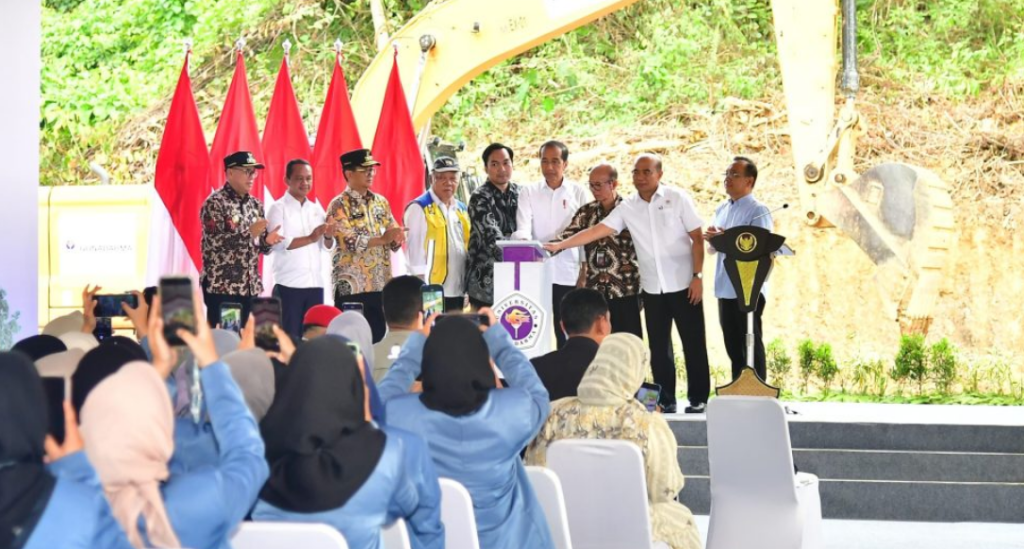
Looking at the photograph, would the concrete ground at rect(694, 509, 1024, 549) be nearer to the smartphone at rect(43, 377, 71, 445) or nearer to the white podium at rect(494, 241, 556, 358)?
the white podium at rect(494, 241, 556, 358)

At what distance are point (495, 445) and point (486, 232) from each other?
4219 mm

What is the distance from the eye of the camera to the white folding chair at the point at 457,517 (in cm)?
344

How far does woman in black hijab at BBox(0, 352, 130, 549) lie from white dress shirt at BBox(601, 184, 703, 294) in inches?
211

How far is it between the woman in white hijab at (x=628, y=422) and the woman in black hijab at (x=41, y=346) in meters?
1.49

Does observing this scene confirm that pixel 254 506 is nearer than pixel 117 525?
No

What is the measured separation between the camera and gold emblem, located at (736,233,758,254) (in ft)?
23.4

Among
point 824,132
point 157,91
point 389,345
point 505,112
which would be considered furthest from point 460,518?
point 157,91

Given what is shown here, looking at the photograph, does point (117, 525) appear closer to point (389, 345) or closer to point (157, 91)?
point (389, 345)

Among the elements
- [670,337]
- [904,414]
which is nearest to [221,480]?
[670,337]

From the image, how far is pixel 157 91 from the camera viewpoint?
52.7 ft

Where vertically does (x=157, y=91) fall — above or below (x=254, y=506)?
above

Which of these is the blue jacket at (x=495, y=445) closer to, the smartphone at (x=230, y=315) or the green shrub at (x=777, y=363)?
the smartphone at (x=230, y=315)

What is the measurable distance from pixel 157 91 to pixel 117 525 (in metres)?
14.3

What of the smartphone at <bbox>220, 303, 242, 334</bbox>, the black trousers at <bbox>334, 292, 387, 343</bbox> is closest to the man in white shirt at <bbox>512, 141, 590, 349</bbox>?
the black trousers at <bbox>334, 292, 387, 343</bbox>
